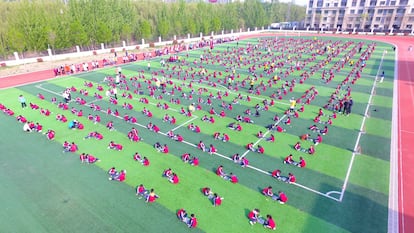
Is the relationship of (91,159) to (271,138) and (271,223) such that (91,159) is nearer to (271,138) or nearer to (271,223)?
(271,223)

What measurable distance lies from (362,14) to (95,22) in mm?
115970

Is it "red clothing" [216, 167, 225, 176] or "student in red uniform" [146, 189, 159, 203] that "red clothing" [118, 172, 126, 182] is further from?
"red clothing" [216, 167, 225, 176]

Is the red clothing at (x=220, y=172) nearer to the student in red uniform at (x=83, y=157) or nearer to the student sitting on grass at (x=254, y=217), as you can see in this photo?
the student sitting on grass at (x=254, y=217)

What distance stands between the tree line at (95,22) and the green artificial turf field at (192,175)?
2794cm

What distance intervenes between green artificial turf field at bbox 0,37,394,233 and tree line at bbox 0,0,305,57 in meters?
27.9

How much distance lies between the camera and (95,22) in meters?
64.4

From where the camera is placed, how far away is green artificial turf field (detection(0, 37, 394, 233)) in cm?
1434

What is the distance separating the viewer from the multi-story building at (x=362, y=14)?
10812 cm

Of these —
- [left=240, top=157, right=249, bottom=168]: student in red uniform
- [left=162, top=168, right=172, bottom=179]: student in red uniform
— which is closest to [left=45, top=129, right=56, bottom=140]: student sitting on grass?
[left=162, top=168, right=172, bottom=179]: student in red uniform

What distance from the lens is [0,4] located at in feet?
192

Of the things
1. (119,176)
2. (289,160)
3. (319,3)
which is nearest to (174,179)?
(119,176)

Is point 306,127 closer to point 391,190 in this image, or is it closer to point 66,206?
point 391,190

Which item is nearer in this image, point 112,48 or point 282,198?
point 282,198

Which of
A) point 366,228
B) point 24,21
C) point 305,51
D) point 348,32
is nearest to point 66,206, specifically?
point 366,228
